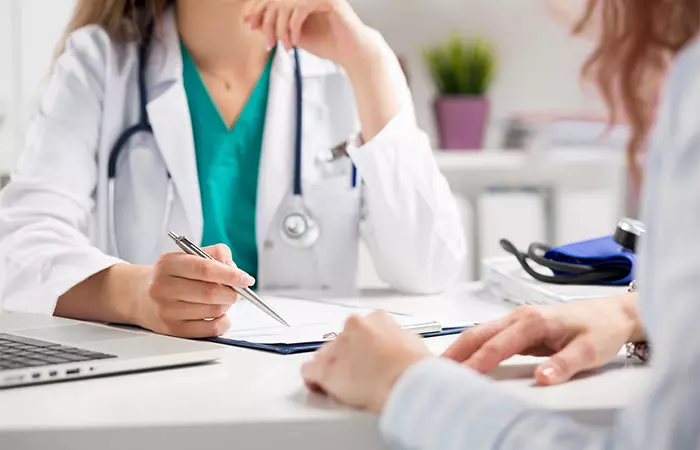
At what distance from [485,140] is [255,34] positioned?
144 cm

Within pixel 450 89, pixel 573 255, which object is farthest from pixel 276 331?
pixel 450 89

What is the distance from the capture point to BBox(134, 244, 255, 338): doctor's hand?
97 centimetres

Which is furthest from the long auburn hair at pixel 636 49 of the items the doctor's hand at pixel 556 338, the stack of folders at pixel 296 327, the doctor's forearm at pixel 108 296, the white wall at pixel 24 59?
the white wall at pixel 24 59

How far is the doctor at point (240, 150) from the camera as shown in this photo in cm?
139

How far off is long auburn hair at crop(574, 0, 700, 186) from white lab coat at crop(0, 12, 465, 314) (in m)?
0.70

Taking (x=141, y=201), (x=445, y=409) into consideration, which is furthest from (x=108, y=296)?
(x=445, y=409)

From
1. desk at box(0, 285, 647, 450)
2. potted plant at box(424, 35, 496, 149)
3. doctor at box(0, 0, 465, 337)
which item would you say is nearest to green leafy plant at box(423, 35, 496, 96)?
potted plant at box(424, 35, 496, 149)

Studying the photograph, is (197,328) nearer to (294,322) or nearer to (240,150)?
(294,322)

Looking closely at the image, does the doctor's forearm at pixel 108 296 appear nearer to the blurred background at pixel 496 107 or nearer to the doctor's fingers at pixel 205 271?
the doctor's fingers at pixel 205 271

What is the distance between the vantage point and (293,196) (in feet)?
4.93

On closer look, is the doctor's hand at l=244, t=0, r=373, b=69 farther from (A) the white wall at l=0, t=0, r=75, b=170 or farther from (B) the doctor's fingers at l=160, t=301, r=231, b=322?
(A) the white wall at l=0, t=0, r=75, b=170

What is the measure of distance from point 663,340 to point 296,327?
22.4 inches

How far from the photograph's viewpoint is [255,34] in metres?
1.61

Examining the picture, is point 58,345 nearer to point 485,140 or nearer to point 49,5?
point 49,5
